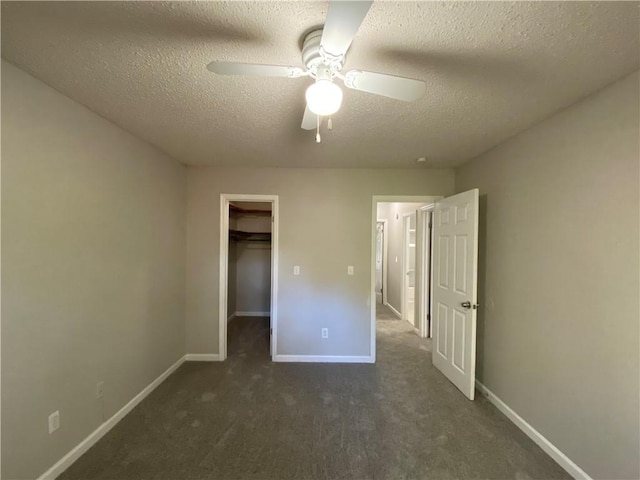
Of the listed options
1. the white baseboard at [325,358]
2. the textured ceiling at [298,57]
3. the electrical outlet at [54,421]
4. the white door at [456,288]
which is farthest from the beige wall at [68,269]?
the white door at [456,288]

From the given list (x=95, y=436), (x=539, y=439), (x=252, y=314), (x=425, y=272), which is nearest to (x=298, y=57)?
(x=95, y=436)

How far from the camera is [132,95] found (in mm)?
1771

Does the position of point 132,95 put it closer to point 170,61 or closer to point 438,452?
point 170,61

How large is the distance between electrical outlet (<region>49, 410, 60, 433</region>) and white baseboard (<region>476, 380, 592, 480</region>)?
322 cm

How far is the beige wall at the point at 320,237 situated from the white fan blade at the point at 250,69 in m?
2.26

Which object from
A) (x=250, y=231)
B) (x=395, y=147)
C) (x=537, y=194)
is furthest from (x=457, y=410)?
(x=250, y=231)

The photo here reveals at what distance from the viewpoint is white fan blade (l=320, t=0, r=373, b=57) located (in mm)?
866

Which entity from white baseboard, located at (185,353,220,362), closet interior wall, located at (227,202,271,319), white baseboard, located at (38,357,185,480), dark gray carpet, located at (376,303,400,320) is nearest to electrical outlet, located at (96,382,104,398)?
white baseboard, located at (38,357,185,480)

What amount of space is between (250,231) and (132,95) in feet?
13.0

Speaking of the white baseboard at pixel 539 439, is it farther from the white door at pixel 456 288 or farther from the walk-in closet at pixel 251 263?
the walk-in closet at pixel 251 263

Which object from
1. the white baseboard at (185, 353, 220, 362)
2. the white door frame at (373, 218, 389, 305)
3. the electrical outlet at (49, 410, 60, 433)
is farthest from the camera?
the white door frame at (373, 218, 389, 305)

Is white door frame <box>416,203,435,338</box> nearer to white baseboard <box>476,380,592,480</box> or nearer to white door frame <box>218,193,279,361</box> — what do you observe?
white baseboard <box>476,380,592,480</box>

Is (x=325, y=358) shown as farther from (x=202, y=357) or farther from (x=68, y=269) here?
(x=68, y=269)

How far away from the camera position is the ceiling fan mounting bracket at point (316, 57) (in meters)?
1.20
